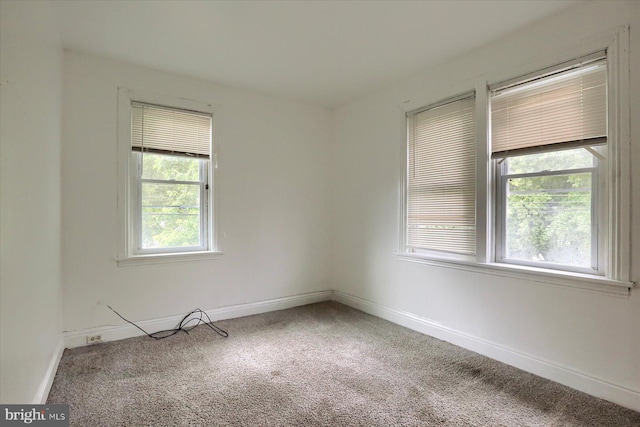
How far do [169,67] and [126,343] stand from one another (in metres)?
2.61

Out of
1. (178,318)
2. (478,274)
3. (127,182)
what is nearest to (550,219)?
(478,274)

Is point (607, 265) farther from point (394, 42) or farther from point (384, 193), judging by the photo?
point (394, 42)

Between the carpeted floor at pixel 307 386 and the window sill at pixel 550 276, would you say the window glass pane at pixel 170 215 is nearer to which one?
the carpeted floor at pixel 307 386

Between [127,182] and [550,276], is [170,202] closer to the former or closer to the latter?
[127,182]

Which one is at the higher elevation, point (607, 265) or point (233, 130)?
point (233, 130)

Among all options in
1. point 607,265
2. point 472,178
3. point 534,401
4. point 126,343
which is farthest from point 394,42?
point 126,343

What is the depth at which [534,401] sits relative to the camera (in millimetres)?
2061

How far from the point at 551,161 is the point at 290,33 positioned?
223cm

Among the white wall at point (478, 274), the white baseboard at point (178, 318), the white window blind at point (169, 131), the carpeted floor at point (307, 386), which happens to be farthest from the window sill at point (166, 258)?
the white wall at point (478, 274)

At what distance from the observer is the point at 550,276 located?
2.31 m

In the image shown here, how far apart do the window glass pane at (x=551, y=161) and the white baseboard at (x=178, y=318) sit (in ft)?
8.92

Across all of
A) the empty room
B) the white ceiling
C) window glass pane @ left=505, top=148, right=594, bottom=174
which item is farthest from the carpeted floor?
the white ceiling

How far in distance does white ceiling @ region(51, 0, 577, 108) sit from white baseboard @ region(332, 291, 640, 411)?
2498 mm

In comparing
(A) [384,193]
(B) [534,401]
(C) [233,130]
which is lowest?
(B) [534,401]
